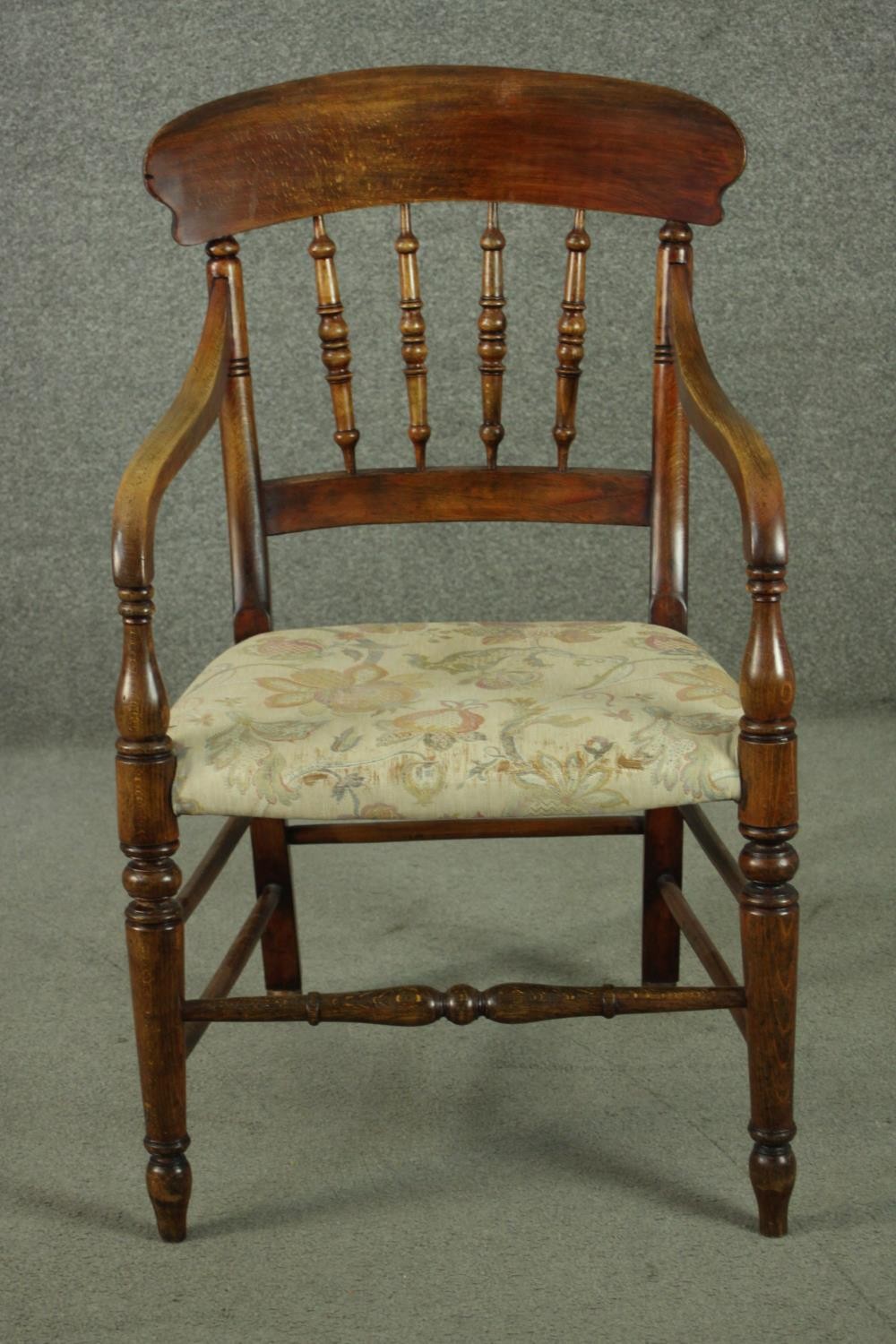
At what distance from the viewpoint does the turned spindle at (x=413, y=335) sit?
1341 millimetres

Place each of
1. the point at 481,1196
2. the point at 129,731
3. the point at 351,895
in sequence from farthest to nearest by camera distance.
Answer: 1. the point at 351,895
2. the point at 481,1196
3. the point at 129,731

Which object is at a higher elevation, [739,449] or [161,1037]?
[739,449]

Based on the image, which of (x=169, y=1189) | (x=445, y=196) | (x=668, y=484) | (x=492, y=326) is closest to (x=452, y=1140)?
(x=169, y=1189)

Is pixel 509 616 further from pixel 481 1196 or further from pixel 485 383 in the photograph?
pixel 481 1196

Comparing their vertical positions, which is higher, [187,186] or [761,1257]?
[187,186]

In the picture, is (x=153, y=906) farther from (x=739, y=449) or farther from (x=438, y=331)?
(x=438, y=331)

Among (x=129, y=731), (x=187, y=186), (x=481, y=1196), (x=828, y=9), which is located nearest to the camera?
(x=129, y=731)

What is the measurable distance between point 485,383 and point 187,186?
0.96 ft

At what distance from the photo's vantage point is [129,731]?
1.04m

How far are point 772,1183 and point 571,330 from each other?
2.27 feet

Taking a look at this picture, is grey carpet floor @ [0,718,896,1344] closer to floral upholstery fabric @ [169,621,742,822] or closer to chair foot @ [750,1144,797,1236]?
chair foot @ [750,1144,797,1236]

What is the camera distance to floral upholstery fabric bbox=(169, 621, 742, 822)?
1.04m

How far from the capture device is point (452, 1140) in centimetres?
125

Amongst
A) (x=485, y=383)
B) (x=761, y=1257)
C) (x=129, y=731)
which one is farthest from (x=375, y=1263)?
(x=485, y=383)
